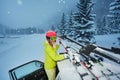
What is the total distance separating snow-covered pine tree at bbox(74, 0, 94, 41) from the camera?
2566 cm

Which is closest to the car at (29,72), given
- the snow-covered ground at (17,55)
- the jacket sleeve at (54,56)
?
the jacket sleeve at (54,56)

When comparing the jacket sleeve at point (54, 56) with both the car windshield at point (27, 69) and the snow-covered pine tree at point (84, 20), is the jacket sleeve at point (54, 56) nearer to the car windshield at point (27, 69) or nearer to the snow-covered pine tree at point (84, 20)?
the car windshield at point (27, 69)

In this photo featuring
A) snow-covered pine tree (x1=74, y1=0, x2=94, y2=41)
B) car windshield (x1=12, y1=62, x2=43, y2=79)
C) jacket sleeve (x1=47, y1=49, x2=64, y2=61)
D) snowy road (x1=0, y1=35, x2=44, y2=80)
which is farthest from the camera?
snow-covered pine tree (x1=74, y1=0, x2=94, y2=41)

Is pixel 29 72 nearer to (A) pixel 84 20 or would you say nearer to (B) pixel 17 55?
(B) pixel 17 55

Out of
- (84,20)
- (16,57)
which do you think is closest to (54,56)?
(16,57)

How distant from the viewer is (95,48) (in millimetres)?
3848

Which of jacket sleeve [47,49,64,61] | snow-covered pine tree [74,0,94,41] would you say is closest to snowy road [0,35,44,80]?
jacket sleeve [47,49,64,61]

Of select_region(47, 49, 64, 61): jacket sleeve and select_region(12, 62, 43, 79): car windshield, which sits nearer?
select_region(47, 49, 64, 61): jacket sleeve

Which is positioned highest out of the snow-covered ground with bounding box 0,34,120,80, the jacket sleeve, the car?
the jacket sleeve

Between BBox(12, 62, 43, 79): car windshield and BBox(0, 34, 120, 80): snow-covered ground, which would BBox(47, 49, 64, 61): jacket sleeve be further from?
BBox(0, 34, 120, 80): snow-covered ground

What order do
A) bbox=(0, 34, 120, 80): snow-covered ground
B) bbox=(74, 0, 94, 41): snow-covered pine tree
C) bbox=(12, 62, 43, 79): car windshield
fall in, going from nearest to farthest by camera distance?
bbox=(12, 62, 43, 79): car windshield, bbox=(0, 34, 120, 80): snow-covered ground, bbox=(74, 0, 94, 41): snow-covered pine tree

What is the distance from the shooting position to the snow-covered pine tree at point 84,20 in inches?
1010

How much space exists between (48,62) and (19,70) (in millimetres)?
1131

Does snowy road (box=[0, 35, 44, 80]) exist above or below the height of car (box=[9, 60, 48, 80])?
below
